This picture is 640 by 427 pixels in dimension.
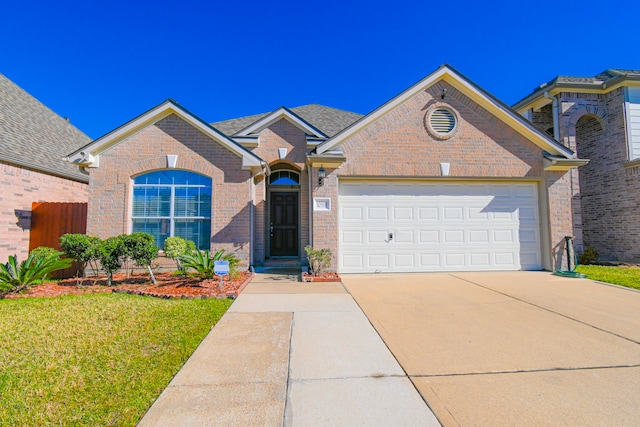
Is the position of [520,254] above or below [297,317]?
above

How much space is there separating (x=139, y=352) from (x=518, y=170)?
10.00 metres

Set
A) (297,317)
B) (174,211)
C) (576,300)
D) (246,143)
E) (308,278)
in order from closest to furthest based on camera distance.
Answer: (297,317)
(576,300)
(308,278)
(174,211)
(246,143)

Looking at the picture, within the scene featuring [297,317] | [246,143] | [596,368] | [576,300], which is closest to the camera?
[596,368]

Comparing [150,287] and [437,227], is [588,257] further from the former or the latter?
[150,287]

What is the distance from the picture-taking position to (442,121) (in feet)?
28.5

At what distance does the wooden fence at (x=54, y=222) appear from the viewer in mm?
8531

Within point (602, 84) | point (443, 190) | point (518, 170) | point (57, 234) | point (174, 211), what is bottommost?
point (57, 234)

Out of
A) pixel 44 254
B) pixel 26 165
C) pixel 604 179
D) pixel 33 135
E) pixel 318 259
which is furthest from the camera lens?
pixel 604 179

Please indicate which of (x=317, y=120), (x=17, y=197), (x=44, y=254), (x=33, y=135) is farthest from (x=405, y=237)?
(x=33, y=135)

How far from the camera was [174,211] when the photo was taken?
839 centimetres

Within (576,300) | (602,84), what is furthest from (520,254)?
(602,84)

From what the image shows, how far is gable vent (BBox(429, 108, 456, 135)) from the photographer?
8645mm

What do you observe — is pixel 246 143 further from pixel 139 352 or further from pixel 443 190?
pixel 139 352

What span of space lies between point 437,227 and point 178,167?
773 cm
